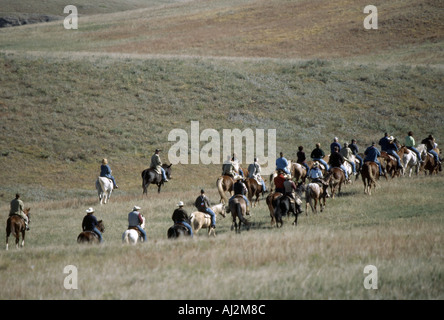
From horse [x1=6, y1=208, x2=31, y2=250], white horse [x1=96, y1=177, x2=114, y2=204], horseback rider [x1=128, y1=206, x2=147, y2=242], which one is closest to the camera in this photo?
horseback rider [x1=128, y1=206, x2=147, y2=242]

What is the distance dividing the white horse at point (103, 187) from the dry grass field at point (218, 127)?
762 millimetres

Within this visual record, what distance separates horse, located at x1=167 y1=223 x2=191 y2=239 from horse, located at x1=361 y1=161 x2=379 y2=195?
10.7 metres

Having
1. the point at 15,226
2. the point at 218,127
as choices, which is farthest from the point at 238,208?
the point at 218,127

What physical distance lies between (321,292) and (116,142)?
3454cm

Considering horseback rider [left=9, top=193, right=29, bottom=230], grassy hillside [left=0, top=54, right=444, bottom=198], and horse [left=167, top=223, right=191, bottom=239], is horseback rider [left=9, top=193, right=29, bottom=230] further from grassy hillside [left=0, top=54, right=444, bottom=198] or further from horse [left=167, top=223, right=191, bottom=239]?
grassy hillside [left=0, top=54, right=444, bottom=198]

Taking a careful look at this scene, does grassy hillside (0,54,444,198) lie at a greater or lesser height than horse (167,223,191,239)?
greater

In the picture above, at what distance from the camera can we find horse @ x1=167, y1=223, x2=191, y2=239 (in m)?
16.5

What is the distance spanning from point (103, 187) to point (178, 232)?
35.4ft

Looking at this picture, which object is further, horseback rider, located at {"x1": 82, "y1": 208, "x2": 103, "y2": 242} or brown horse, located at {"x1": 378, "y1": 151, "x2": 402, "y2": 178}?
brown horse, located at {"x1": 378, "y1": 151, "x2": 402, "y2": 178}

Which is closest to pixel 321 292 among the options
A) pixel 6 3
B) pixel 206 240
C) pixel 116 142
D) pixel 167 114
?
pixel 206 240

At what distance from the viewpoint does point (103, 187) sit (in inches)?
1034

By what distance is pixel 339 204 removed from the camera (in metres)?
22.8

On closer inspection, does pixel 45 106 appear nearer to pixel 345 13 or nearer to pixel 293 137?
pixel 293 137

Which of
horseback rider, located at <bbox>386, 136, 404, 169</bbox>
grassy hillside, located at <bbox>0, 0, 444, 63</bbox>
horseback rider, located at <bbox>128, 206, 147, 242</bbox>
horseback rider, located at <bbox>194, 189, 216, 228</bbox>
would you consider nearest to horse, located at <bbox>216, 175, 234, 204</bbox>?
horseback rider, located at <bbox>194, 189, 216, 228</bbox>
